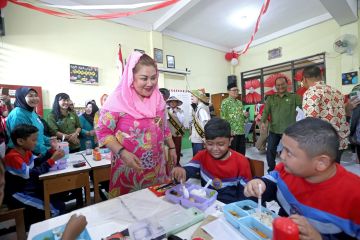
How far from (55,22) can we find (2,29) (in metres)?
0.90

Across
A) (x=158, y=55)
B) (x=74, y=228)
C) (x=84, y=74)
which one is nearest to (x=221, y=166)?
(x=74, y=228)

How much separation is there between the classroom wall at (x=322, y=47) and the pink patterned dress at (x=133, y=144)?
5830mm

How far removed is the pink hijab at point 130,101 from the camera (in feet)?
4.24

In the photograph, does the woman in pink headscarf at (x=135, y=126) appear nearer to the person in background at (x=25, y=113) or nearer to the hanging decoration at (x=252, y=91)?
the person in background at (x=25, y=113)

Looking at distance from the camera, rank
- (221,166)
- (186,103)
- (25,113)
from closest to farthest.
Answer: (221,166)
(25,113)
(186,103)

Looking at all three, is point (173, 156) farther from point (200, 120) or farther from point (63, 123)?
point (63, 123)

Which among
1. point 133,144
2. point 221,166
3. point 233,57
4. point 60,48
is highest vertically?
point 233,57

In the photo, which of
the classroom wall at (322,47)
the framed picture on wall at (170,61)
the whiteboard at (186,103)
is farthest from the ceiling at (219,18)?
the whiteboard at (186,103)

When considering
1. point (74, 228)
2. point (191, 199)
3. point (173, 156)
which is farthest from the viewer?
point (173, 156)

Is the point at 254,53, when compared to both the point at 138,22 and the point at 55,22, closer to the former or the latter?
the point at 138,22

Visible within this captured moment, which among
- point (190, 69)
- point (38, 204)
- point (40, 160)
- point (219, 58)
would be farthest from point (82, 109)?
point (219, 58)

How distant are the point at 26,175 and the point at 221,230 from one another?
1853 millimetres

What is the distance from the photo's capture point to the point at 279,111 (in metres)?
3.25

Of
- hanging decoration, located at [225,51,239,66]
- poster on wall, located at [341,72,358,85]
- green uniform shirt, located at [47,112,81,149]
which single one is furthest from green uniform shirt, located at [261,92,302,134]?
hanging decoration, located at [225,51,239,66]
